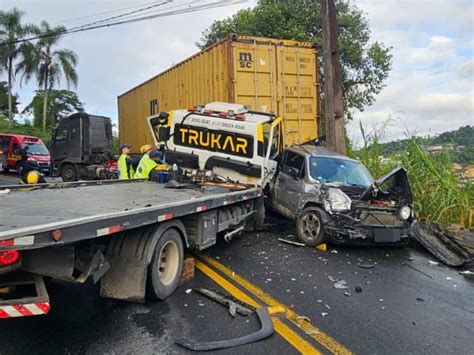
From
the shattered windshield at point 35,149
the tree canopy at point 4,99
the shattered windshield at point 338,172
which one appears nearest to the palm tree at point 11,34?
the tree canopy at point 4,99

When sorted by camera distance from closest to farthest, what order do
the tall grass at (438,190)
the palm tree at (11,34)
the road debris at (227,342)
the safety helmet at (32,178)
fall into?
the road debris at (227,342) → the safety helmet at (32,178) → the tall grass at (438,190) → the palm tree at (11,34)

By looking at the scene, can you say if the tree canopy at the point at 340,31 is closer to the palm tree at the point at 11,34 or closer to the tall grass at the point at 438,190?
the tall grass at the point at 438,190

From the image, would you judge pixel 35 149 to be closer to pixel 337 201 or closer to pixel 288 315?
pixel 337 201

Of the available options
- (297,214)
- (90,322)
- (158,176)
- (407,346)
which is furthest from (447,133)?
(90,322)

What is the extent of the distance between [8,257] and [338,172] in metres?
6.42

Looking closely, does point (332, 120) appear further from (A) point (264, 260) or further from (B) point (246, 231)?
(A) point (264, 260)

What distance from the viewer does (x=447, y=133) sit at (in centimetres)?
935

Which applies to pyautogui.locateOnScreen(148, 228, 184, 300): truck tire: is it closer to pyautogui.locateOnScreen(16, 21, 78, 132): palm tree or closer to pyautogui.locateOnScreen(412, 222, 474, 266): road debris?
pyautogui.locateOnScreen(412, 222, 474, 266): road debris

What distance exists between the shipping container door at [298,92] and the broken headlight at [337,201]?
3.99 metres

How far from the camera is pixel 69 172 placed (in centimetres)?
1580

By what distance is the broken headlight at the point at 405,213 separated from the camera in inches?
260

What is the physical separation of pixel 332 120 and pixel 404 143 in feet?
5.88

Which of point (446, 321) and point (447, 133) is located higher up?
point (447, 133)

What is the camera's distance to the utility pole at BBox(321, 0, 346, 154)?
10.3m
